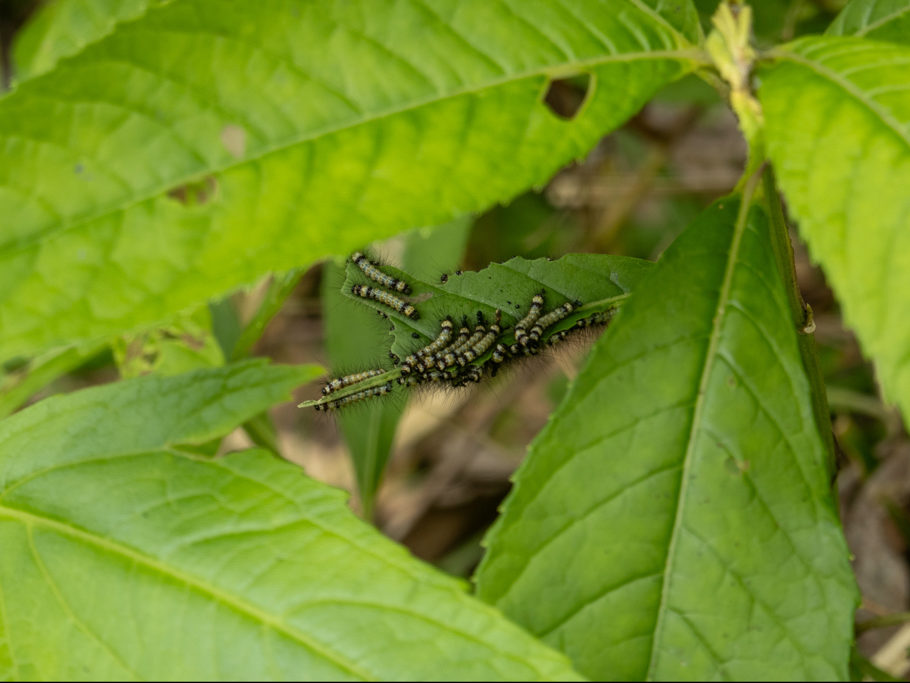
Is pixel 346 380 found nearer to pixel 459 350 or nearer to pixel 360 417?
pixel 459 350

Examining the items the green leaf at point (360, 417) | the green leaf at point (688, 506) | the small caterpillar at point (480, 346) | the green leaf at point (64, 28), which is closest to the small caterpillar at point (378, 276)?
the small caterpillar at point (480, 346)

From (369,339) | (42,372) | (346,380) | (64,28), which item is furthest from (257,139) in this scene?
(64,28)

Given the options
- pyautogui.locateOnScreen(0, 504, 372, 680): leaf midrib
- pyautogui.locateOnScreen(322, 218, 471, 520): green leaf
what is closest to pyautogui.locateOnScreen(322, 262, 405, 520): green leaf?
pyautogui.locateOnScreen(322, 218, 471, 520): green leaf

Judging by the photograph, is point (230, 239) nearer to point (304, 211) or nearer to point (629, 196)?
point (304, 211)

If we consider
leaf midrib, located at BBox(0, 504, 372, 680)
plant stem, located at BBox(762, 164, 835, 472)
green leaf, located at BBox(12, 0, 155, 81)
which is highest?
green leaf, located at BBox(12, 0, 155, 81)

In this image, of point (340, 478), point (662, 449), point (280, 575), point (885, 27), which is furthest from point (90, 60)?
point (340, 478)

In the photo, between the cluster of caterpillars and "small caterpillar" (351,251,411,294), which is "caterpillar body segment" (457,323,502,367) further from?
"small caterpillar" (351,251,411,294)

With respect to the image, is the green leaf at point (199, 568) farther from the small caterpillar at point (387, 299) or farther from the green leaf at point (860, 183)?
the green leaf at point (860, 183)

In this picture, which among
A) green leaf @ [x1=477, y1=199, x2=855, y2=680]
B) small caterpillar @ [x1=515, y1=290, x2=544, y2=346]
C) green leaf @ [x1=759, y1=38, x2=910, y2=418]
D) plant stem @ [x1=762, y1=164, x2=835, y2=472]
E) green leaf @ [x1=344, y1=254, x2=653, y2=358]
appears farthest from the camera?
small caterpillar @ [x1=515, y1=290, x2=544, y2=346]
